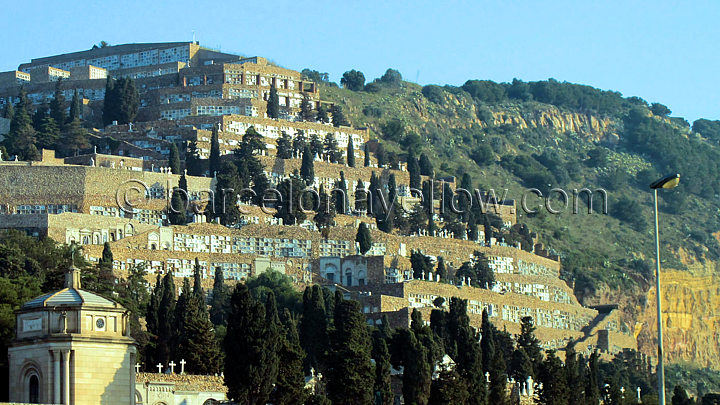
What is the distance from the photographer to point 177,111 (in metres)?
135

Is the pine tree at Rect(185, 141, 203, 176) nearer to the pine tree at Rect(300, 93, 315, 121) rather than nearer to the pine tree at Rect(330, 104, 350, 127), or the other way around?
the pine tree at Rect(300, 93, 315, 121)

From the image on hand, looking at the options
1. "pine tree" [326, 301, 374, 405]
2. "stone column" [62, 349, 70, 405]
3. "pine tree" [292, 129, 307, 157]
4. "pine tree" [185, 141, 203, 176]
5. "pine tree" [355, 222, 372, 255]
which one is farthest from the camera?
"pine tree" [292, 129, 307, 157]

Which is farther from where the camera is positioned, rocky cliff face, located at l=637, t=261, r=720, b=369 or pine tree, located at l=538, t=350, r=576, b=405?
rocky cliff face, located at l=637, t=261, r=720, b=369

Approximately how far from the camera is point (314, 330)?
87.4m

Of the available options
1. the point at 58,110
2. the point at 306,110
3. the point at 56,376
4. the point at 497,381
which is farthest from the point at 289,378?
the point at 306,110

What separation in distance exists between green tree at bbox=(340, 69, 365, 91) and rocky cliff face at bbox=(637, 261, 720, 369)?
135 feet

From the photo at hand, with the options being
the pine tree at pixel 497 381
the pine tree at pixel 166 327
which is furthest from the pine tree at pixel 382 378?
the pine tree at pixel 166 327

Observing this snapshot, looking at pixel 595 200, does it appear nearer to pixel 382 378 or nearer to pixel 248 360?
pixel 382 378

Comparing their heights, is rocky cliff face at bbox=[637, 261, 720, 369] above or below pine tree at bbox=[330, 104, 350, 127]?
below

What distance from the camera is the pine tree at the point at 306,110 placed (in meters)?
139

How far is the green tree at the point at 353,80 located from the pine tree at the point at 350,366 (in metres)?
105

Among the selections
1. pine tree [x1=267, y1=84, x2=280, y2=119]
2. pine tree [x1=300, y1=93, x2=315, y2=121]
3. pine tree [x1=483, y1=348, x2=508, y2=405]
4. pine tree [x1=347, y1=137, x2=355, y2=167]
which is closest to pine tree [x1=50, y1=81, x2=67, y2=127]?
pine tree [x1=267, y1=84, x2=280, y2=119]

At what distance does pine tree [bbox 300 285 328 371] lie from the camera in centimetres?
8588

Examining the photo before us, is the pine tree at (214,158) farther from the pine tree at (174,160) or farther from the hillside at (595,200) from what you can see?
the hillside at (595,200)
